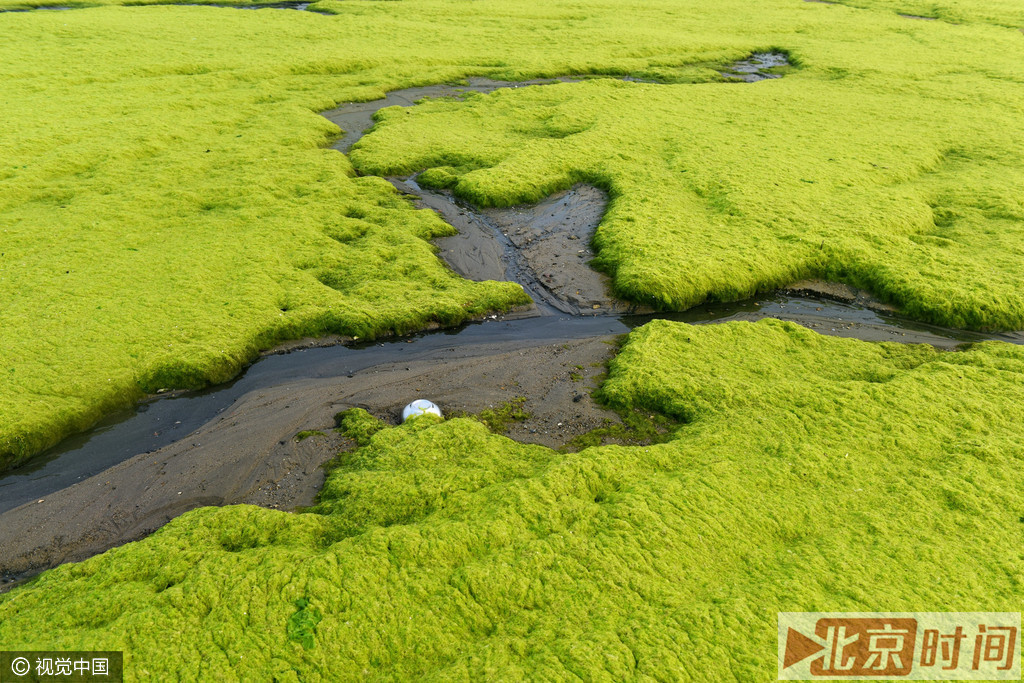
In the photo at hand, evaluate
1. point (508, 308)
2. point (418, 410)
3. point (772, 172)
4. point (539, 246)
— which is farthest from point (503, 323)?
point (772, 172)

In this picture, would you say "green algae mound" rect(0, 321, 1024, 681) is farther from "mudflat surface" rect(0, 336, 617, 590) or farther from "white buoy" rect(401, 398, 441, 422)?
"mudflat surface" rect(0, 336, 617, 590)

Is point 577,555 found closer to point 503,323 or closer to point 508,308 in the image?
point 503,323

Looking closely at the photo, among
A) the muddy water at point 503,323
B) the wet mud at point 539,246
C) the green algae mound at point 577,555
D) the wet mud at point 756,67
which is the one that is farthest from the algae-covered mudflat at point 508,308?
the wet mud at point 756,67

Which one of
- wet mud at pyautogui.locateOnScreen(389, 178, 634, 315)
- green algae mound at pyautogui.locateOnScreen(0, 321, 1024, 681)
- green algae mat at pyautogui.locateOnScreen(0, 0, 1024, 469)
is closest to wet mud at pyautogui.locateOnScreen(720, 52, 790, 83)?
green algae mat at pyautogui.locateOnScreen(0, 0, 1024, 469)

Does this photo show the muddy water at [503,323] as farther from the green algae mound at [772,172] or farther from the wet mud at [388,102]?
the wet mud at [388,102]

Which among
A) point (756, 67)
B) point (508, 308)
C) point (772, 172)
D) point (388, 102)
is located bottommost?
point (508, 308)

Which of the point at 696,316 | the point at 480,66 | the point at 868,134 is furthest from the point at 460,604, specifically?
the point at 480,66
